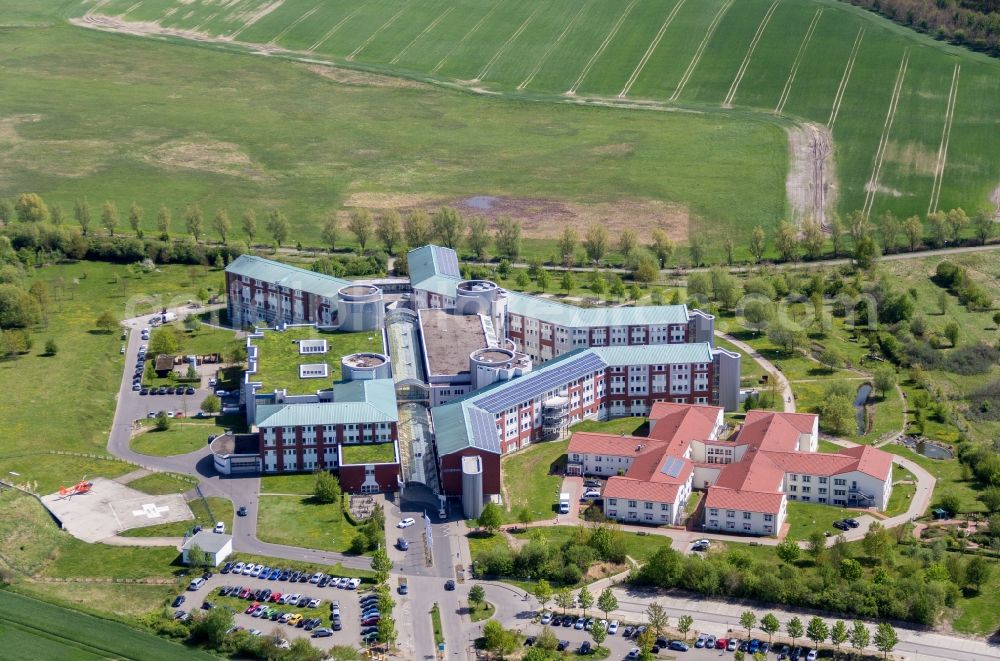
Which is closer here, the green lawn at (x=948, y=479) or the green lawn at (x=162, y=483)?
the green lawn at (x=948, y=479)

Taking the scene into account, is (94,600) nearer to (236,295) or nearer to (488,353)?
(488,353)

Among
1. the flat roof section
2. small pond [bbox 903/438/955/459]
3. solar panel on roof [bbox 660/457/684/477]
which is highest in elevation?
the flat roof section

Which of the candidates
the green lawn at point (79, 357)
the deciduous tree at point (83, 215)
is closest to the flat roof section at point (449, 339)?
the green lawn at point (79, 357)

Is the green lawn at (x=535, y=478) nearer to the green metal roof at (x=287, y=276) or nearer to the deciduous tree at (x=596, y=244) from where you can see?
the green metal roof at (x=287, y=276)

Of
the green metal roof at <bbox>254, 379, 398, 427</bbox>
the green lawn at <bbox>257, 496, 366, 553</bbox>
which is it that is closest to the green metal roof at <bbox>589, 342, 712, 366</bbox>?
the green metal roof at <bbox>254, 379, 398, 427</bbox>

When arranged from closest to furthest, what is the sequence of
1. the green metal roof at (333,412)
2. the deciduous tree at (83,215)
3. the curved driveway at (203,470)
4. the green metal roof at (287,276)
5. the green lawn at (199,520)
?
the curved driveway at (203,470), the green lawn at (199,520), the green metal roof at (333,412), the green metal roof at (287,276), the deciduous tree at (83,215)

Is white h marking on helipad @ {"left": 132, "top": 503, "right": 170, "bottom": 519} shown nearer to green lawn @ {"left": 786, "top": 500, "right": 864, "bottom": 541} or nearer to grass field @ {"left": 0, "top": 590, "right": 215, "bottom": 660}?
grass field @ {"left": 0, "top": 590, "right": 215, "bottom": 660}

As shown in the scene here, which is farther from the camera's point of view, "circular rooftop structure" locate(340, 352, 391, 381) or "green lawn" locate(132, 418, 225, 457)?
"circular rooftop structure" locate(340, 352, 391, 381)
